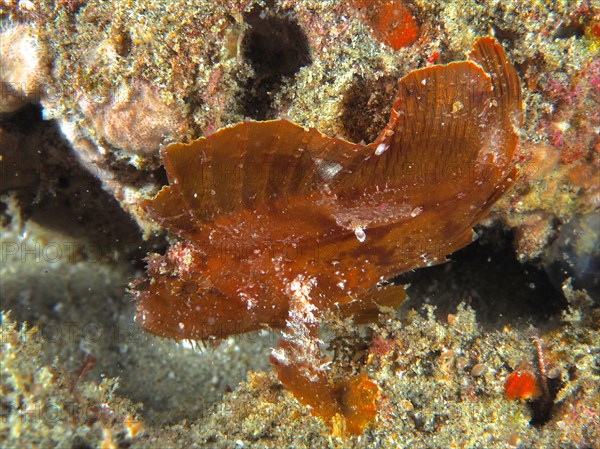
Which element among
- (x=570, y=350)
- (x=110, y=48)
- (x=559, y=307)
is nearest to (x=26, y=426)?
(x=110, y=48)

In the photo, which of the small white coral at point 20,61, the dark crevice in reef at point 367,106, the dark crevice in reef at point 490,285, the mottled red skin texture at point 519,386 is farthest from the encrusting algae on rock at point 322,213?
the dark crevice in reef at point 490,285

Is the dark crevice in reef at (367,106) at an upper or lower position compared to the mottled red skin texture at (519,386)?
upper

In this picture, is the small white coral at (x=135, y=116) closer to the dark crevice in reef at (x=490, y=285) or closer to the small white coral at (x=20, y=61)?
the small white coral at (x=20, y=61)

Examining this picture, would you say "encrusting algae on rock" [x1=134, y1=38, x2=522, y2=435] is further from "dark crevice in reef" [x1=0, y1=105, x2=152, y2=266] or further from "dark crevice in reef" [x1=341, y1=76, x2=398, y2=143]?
"dark crevice in reef" [x1=0, y1=105, x2=152, y2=266]

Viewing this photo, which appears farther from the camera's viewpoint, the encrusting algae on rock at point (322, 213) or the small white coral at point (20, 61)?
the small white coral at point (20, 61)

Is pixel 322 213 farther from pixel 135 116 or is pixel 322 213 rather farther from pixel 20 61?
pixel 20 61

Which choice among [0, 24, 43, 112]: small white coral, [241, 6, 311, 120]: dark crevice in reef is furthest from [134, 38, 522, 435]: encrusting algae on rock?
[0, 24, 43, 112]: small white coral
